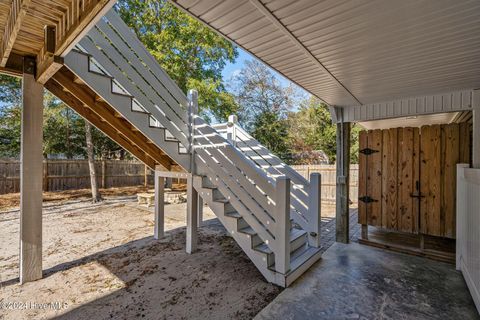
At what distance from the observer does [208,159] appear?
372 cm

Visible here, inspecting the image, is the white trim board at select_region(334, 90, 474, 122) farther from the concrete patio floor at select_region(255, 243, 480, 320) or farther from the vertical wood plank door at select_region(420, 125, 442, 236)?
the concrete patio floor at select_region(255, 243, 480, 320)

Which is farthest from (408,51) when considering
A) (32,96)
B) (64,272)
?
(64,272)

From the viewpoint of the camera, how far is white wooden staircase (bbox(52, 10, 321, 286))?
9.39 ft

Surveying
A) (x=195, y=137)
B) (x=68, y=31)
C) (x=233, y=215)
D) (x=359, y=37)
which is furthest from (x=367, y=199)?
(x=68, y=31)

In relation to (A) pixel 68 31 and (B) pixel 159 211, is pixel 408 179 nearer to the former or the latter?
(B) pixel 159 211

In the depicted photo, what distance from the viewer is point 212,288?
2830 millimetres

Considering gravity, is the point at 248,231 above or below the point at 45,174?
below

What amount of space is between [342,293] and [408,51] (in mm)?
2629

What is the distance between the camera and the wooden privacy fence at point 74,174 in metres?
8.96

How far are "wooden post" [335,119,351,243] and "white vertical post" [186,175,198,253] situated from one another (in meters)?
2.58

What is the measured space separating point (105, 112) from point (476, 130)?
17.0 feet

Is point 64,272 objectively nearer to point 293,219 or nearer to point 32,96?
point 32,96

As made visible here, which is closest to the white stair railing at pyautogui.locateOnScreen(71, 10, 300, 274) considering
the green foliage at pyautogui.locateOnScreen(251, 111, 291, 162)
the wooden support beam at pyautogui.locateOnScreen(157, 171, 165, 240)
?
the wooden support beam at pyautogui.locateOnScreen(157, 171, 165, 240)

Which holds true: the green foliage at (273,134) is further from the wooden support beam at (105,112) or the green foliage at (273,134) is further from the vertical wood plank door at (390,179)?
the wooden support beam at (105,112)
